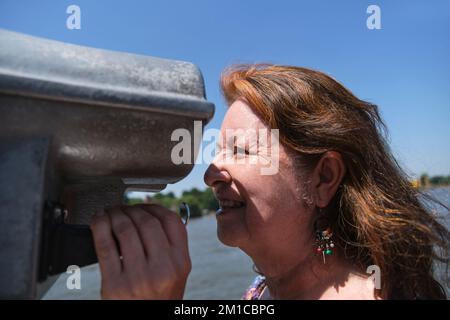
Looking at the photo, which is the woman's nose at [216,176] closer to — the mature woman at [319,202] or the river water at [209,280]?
the mature woman at [319,202]

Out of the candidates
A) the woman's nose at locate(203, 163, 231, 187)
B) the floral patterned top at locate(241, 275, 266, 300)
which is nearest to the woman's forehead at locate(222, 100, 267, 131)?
the woman's nose at locate(203, 163, 231, 187)

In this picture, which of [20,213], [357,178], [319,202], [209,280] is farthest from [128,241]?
[209,280]

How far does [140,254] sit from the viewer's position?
0.92 metres

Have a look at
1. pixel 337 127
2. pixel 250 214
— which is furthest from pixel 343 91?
pixel 250 214

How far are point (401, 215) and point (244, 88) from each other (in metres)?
0.86

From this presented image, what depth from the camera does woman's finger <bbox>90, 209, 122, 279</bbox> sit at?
35.5 inches

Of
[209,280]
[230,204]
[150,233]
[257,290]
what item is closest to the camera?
[150,233]

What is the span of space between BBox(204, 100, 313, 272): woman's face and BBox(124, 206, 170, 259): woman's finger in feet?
2.34

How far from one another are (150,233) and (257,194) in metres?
0.77

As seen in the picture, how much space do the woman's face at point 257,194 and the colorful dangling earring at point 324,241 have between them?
38 millimetres

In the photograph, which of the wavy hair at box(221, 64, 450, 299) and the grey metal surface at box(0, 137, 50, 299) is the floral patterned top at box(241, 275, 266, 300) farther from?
the grey metal surface at box(0, 137, 50, 299)

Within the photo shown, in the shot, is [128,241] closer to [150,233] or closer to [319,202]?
[150,233]

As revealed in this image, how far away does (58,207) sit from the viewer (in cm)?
96

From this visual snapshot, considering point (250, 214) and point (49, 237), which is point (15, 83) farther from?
point (250, 214)
